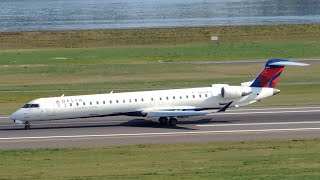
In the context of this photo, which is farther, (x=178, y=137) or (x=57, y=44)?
Answer: (x=57, y=44)

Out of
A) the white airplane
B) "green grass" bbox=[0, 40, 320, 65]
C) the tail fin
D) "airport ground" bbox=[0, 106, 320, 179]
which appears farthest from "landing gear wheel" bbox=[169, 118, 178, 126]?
"green grass" bbox=[0, 40, 320, 65]

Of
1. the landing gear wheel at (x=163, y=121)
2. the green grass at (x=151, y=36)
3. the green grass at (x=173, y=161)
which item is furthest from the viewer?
the green grass at (x=151, y=36)

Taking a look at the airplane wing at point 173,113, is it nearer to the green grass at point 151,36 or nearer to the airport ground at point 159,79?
the airport ground at point 159,79

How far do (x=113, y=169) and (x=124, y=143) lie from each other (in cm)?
779

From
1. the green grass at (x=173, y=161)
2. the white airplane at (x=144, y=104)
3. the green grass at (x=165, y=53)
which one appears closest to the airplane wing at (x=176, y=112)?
the white airplane at (x=144, y=104)

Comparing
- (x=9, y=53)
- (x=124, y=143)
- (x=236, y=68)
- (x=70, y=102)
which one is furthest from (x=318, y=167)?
(x=9, y=53)

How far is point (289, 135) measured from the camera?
157ft

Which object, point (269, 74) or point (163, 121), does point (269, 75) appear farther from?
point (163, 121)

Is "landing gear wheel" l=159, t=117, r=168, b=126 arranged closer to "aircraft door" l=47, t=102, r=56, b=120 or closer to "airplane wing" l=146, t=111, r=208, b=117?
"airplane wing" l=146, t=111, r=208, b=117

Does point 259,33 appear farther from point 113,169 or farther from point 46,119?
point 113,169

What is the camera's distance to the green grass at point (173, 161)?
36938 millimetres

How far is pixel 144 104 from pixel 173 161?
1288 centimetres

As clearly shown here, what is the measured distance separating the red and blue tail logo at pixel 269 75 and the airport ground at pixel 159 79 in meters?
2.60

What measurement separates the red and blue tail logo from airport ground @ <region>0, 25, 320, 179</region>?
8.54ft
